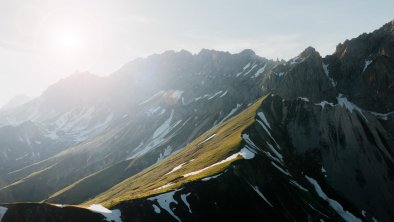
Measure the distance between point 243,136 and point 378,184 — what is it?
199 ft

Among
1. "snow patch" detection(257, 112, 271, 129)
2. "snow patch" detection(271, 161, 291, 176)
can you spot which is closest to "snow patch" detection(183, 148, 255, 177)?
"snow patch" detection(271, 161, 291, 176)

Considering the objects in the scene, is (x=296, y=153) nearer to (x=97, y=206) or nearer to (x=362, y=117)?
(x=362, y=117)

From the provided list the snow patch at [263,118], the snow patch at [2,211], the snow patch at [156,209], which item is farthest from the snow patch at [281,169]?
the snow patch at [2,211]

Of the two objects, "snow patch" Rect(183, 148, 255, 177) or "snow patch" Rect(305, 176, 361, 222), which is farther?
"snow patch" Rect(305, 176, 361, 222)

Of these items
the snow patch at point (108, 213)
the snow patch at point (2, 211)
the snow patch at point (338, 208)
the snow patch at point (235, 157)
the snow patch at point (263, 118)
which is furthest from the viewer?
the snow patch at point (263, 118)

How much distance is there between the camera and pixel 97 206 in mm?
91688

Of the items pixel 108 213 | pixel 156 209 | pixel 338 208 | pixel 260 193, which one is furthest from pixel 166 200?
pixel 338 208

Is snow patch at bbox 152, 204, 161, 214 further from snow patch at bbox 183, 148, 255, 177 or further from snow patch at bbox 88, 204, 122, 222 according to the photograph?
snow patch at bbox 183, 148, 255, 177

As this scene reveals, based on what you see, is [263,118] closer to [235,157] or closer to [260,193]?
[235,157]

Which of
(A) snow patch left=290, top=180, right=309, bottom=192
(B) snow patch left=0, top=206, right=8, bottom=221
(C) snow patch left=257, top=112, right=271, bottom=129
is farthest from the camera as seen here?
(C) snow patch left=257, top=112, right=271, bottom=129

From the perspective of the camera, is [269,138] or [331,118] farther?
[331,118]

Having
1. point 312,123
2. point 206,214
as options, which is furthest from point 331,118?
point 206,214

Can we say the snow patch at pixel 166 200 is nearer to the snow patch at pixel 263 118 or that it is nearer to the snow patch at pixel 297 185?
the snow patch at pixel 297 185

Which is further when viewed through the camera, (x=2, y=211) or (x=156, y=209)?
(x=156, y=209)
